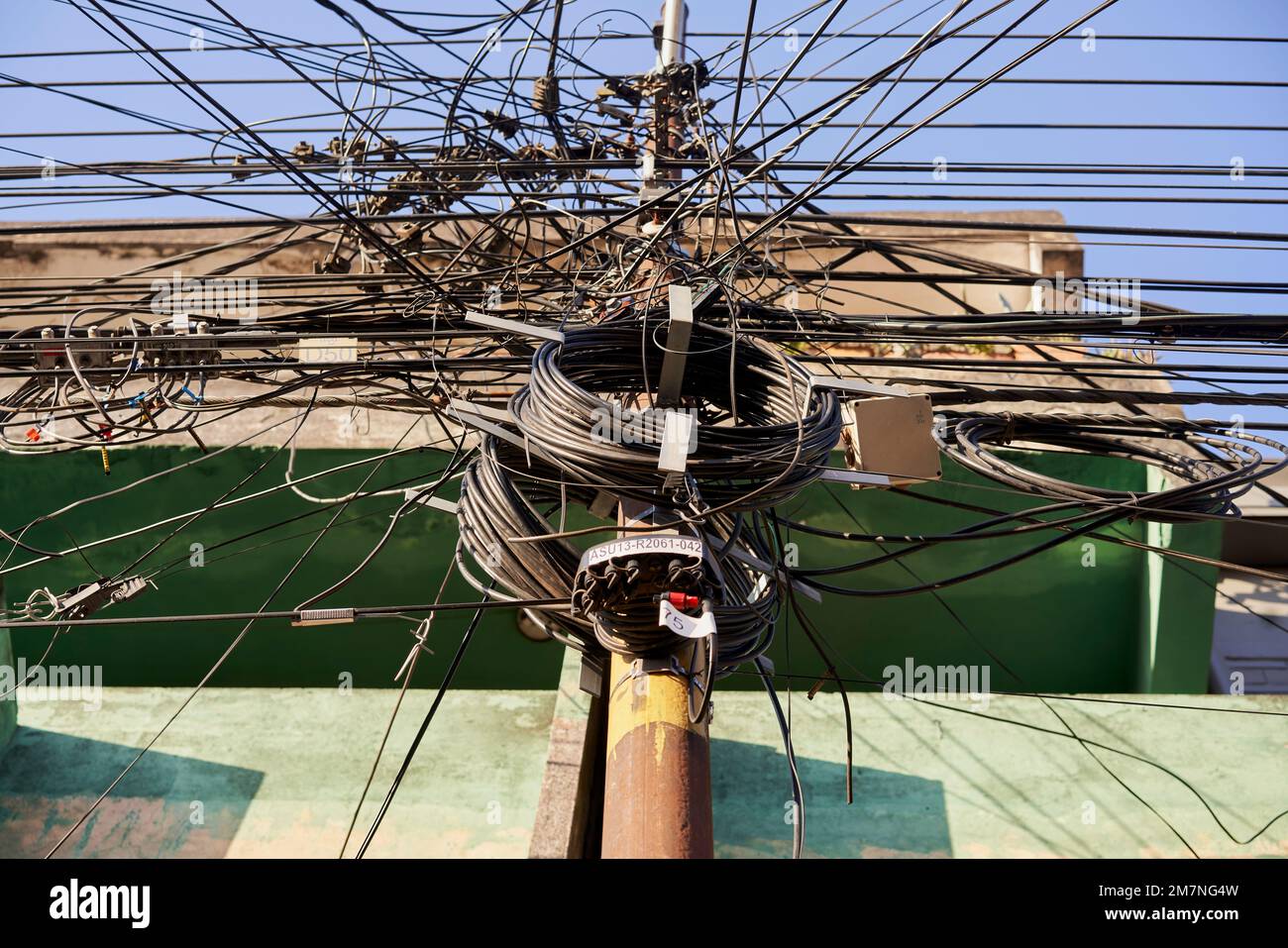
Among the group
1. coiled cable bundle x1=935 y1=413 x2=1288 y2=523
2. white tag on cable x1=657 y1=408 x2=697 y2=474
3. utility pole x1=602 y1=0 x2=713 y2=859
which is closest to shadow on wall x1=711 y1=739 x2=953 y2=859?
coiled cable bundle x1=935 y1=413 x2=1288 y2=523

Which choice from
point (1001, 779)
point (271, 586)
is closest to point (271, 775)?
point (271, 586)

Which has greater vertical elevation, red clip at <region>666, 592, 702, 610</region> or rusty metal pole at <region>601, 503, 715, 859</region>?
red clip at <region>666, 592, 702, 610</region>

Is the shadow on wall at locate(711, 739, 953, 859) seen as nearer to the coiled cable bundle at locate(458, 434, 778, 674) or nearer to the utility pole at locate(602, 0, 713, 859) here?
the coiled cable bundle at locate(458, 434, 778, 674)

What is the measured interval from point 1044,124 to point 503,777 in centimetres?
479

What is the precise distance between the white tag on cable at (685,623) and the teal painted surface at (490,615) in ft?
16.4

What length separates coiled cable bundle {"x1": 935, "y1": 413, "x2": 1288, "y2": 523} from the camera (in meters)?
4.36

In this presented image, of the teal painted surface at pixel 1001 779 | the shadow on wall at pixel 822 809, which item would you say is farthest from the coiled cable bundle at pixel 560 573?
the teal painted surface at pixel 1001 779

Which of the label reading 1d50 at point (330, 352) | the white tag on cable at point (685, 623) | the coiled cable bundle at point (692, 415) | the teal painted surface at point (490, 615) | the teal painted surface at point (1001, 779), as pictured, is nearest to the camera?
the white tag on cable at point (685, 623)

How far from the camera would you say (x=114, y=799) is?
6.70 metres

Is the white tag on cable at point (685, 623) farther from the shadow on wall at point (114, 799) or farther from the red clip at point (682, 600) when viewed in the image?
the shadow on wall at point (114, 799)

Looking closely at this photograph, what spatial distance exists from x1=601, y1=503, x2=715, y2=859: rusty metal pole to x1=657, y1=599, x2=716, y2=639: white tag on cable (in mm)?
366

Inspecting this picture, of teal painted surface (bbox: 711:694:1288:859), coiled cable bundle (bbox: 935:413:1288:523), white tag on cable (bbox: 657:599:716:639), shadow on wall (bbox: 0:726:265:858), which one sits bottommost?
shadow on wall (bbox: 0:726:265:858)

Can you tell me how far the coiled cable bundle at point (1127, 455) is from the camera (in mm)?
4363
